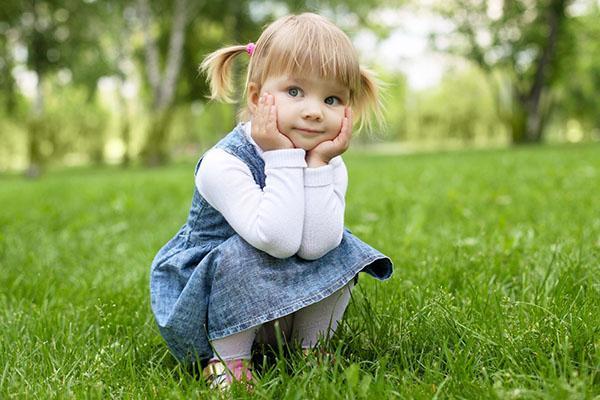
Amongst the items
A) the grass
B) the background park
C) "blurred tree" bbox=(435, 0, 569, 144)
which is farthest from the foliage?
the grass

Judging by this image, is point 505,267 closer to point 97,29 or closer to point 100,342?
point 100,342

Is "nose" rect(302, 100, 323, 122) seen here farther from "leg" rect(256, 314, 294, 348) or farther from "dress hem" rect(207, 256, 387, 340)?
"leg" rect(256, 314, 294, 348)

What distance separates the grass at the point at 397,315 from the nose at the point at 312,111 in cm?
59

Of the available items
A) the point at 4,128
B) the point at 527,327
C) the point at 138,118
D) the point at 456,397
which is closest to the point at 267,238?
the point at 456,397

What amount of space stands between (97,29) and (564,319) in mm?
21107

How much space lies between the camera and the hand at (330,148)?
5.85ft

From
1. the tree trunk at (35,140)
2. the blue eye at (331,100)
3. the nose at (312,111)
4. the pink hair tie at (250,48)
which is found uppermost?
the pink hair tie at (250,48)

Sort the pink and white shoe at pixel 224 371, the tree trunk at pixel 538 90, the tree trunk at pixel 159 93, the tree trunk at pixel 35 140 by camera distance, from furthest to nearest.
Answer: the tree trunk at pixel 538 90
the tree trunk at pixel 159 93
the tree trunk at pixel 35 140
the pink and white shoe at pixel 224 371

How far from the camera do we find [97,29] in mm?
20656

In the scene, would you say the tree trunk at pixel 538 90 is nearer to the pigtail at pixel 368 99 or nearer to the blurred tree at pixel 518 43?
the blurred tree at pixel 518 43

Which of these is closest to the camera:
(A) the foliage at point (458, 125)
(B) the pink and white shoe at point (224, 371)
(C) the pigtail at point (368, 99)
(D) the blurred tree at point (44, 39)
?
(B) the pink and white shoe at point (224, 371)

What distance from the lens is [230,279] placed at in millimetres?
1724

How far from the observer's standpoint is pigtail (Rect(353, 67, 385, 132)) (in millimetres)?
1989

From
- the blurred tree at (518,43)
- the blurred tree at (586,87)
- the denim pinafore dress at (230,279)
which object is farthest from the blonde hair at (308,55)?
the blurred tree at (586,87)
